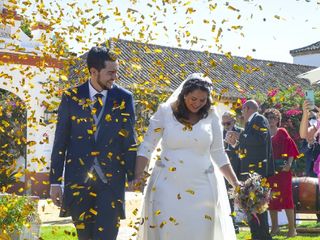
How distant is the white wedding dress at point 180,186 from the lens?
262 inches

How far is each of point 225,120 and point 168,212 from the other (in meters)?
4.83

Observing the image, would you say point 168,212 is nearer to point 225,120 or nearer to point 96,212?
point 96,212

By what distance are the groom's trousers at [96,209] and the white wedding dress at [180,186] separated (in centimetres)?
40

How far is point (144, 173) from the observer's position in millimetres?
6652

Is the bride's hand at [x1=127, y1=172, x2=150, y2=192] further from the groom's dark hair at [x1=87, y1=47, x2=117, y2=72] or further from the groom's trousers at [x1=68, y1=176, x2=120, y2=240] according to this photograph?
the groom's dark hair at [x1=87, y1=47, x2=117, y2=72]

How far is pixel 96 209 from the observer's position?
644 cm

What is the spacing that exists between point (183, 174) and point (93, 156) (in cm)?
78

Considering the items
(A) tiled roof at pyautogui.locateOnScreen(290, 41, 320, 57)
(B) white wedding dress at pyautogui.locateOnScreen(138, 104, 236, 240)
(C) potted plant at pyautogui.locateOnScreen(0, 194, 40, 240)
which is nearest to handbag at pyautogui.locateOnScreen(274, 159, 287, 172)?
(C) potted plant at pyautogui.locateOnScreen(0, 194, 40, 240)

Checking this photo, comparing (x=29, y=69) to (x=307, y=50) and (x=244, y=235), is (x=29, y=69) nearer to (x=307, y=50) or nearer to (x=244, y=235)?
(x=244, y=235)

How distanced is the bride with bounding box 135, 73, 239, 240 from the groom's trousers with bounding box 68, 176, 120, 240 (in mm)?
385

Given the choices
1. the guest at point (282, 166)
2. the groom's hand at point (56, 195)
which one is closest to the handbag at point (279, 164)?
the guest at point (282, 166)

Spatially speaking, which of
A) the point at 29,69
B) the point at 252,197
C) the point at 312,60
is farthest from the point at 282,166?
the point at 312,60

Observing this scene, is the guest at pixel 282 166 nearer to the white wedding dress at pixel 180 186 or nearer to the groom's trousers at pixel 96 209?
the white wedding dress at pixel 180 186

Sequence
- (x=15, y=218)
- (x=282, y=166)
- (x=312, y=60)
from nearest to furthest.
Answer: (x=15, y=218)
(x=282, y=166)
(x=312, y=60)
